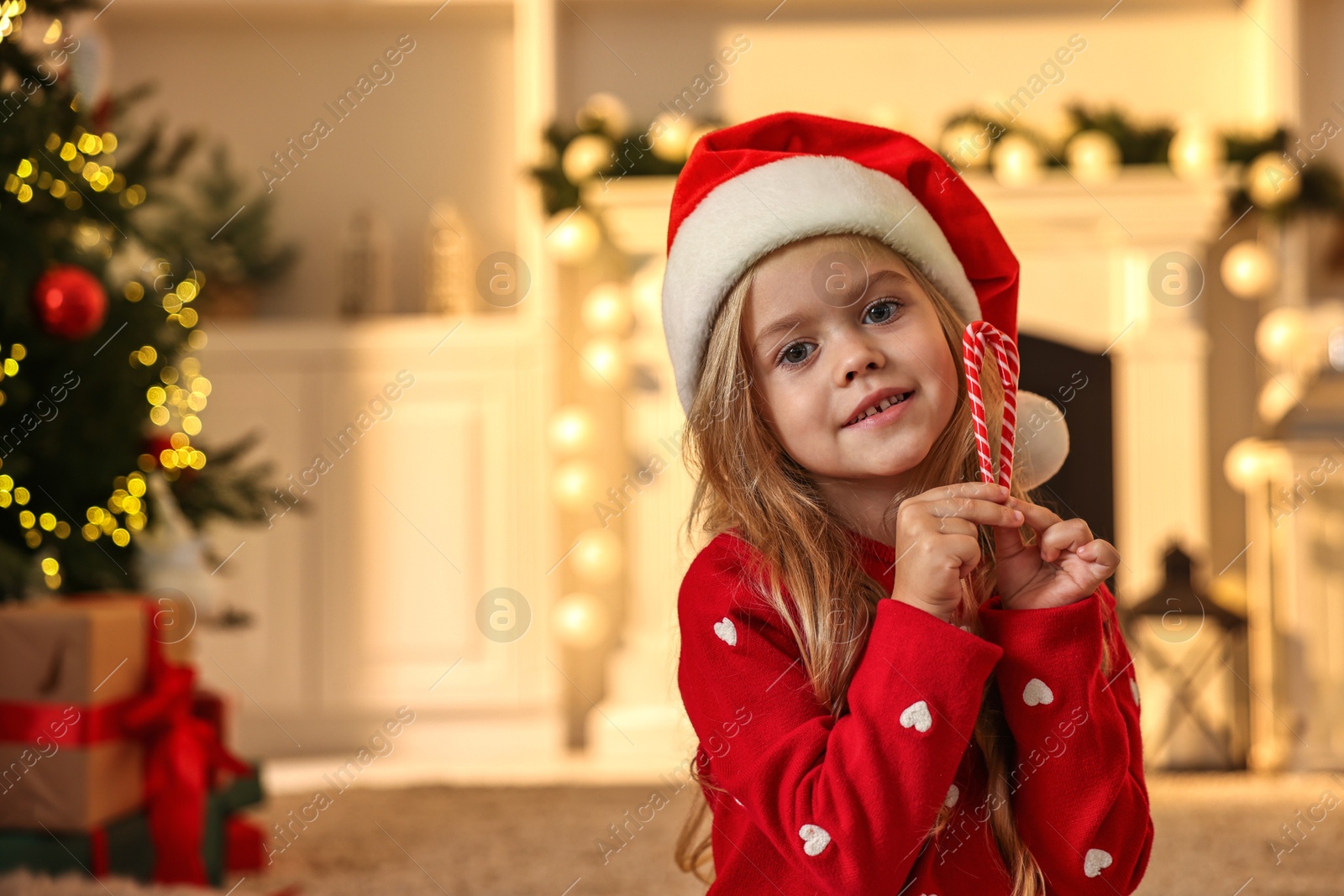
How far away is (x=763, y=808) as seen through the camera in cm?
77

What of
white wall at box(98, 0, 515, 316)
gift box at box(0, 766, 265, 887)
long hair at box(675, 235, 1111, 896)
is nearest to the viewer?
long hair at box(675, 235, 1111, 896)

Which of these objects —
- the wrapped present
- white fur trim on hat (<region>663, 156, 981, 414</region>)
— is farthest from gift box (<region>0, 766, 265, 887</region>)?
white fur trim on hat (<region>663, 156, 981, 414</region>)

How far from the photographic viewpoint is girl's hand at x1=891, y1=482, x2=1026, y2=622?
2.43ft

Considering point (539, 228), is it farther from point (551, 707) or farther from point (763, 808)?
point (763, 808)

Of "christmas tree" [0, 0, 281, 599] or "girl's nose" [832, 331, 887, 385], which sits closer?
"girl's nose" [832, 331, 887, 385]

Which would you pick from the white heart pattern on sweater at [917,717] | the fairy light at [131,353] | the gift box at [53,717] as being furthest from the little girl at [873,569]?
the fairy light at [131,353]

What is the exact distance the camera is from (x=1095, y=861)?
80 cm

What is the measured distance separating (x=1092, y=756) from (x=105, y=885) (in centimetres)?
141

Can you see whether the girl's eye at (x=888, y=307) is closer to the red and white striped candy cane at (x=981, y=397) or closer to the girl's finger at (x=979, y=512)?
the red and white striped candy cane at (x=981, y=397)

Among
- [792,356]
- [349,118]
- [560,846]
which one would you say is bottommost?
[560,846]

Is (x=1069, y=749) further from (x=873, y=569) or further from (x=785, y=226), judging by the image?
(x=785, y=226)

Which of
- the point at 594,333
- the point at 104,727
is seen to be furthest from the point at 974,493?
the point at 594,333

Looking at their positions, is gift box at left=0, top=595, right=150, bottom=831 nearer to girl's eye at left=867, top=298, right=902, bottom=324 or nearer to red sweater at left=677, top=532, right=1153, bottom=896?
red sweater at left=677, top=532, right=1153, bottom=896

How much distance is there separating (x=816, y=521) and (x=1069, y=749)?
0.78 feet
